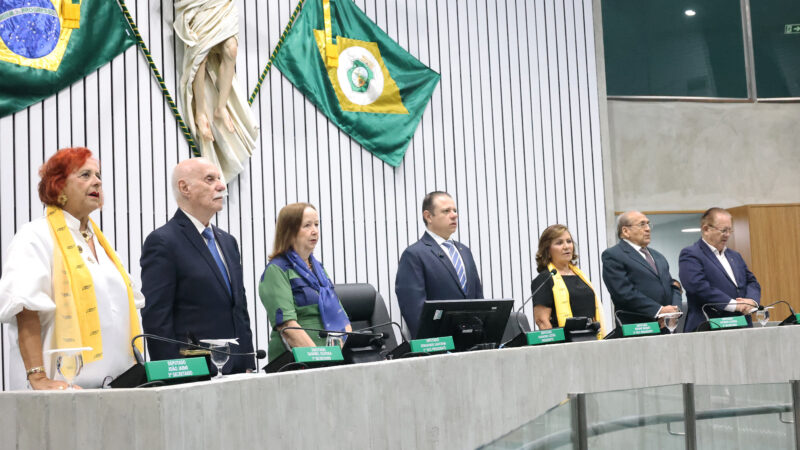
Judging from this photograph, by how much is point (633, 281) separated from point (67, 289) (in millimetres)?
2897

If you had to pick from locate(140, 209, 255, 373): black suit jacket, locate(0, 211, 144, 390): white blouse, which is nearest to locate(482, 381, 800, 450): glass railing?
locate(140, 209, 255, 373): black suit jacket

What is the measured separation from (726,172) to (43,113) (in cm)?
489

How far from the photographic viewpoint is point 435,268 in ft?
12.1

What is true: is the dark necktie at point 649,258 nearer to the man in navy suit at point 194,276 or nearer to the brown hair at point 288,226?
the brown hair at point 288,226

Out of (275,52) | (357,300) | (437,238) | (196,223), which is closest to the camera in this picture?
(196,223)

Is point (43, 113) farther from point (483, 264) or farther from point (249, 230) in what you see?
point (483, 264)

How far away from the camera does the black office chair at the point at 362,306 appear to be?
3961 millimetres

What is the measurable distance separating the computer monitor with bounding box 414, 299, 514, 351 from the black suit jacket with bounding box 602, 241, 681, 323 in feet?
5.04

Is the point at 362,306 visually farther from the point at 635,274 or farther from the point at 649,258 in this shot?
the point at 649,258

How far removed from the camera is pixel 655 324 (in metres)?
3.20

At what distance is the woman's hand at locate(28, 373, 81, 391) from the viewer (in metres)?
1.87

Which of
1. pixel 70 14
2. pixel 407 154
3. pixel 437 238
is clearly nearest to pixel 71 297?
pixel 437 238

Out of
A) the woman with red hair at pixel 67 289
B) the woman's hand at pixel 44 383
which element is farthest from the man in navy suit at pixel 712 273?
the woman's hand at pixel 44 383

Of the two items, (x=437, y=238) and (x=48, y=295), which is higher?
(x=437, y=238)
